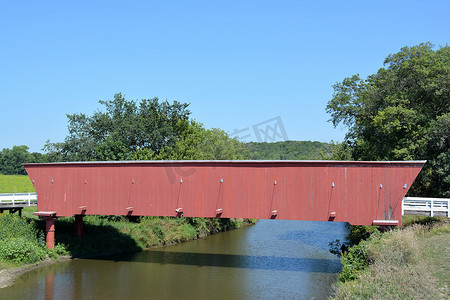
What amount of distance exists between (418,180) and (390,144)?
10.7ft

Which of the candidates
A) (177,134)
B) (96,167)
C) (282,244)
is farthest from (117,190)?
(177,134)

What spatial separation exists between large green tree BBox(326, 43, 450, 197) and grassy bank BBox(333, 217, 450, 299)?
8.59m

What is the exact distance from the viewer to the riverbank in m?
24.2

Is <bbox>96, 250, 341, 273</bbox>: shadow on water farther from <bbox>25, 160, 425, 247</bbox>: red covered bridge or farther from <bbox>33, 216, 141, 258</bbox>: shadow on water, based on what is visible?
<bbox>25, 160, 425, 247</bbox>: red covered bridge

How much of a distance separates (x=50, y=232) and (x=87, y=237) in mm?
3231

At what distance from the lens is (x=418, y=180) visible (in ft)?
104

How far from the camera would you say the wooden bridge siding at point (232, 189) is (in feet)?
71.1

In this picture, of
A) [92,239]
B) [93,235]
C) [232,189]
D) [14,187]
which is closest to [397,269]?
[232,189]

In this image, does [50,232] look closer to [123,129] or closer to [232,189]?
[232,189]

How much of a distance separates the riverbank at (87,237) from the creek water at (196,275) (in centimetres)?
95

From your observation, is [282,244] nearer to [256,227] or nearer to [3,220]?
[256,227]

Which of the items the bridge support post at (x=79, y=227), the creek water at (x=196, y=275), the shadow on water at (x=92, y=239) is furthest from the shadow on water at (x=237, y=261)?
the bridge support post at (x=79, y=227)

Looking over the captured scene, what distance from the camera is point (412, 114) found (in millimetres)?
30125

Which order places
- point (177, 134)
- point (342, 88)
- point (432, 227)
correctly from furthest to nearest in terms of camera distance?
point (177, 134) < point (342, 88) < point (432, 227)
